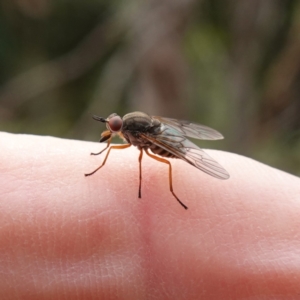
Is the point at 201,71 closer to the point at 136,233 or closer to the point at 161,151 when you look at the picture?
the point at 161,151

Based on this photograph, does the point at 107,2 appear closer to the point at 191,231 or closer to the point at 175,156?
the point at 175,156

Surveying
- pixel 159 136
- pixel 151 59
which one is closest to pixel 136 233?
pixel 159 136

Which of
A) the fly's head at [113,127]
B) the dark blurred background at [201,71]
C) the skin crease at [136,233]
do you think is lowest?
the skin crease at [136,233]

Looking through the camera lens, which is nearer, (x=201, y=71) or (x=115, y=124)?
(x=115, y=124)

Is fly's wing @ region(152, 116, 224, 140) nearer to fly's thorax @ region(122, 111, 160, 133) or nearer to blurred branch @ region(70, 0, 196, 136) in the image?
fly's thorax @ region(122, 111, 160, 133)

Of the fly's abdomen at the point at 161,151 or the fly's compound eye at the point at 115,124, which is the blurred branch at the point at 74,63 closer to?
the fly's compound eye at the point at 115,124

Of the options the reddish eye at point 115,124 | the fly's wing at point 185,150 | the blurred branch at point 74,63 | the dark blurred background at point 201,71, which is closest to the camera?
the fly's wing at point 185,150

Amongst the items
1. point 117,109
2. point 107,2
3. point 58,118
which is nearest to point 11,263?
point 117,109

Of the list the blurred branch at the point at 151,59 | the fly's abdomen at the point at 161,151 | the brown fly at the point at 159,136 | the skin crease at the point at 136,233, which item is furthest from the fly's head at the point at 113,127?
the blurred branch at the point at 151,59
